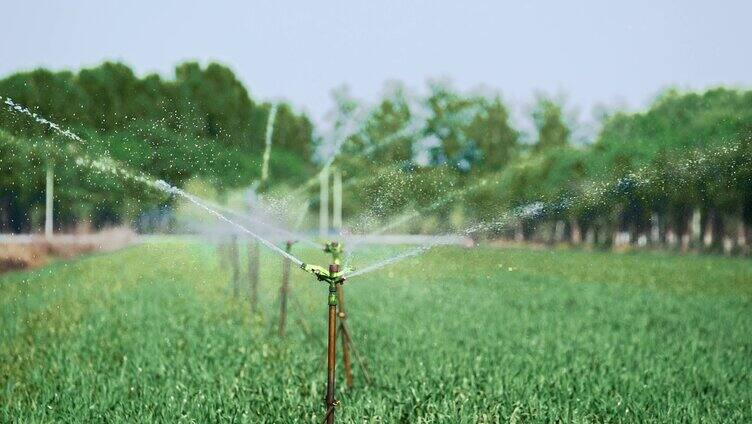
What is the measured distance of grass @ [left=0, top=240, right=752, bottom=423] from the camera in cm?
628

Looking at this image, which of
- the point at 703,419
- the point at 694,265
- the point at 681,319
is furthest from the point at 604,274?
the point at 703,419

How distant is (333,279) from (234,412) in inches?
91.2

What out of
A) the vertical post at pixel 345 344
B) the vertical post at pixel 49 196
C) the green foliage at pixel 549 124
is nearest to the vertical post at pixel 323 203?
the green foliage at pixel 549 124

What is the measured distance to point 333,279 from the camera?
4.37 m

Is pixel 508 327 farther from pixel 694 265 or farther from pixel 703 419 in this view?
pixel 694 265

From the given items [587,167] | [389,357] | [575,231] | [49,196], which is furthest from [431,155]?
[389,357]

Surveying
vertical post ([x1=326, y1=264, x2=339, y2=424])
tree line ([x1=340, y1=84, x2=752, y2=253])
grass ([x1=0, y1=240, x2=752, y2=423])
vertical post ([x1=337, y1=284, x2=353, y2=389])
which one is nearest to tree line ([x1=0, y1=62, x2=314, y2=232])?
tree line ([x1=340, y1=84, x2=752, y2=253])

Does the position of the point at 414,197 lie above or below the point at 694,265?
above

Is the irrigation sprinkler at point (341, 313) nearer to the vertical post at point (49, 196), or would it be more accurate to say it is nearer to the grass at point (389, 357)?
the grass at point (389, 357)

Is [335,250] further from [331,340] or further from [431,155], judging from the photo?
[431,155]

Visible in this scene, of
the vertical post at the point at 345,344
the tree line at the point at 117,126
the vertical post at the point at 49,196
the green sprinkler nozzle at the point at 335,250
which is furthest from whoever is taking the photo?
the vertical post at the point at 49,196

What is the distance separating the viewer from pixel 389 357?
843cm

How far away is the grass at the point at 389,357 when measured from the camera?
628cm

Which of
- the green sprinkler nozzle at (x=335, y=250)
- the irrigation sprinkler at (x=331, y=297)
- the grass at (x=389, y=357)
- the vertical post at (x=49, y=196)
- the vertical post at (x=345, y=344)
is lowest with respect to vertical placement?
the grass at (x=389, y=357)
